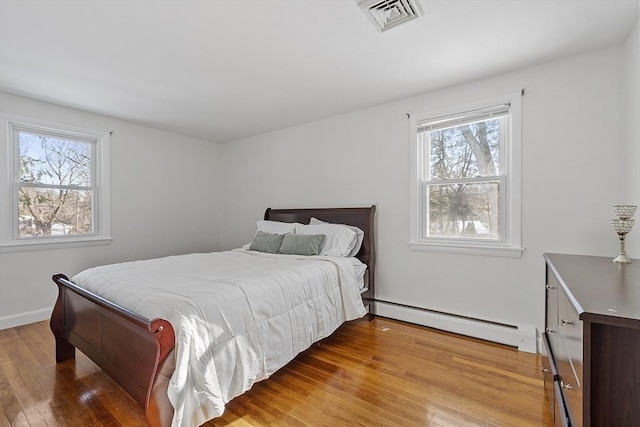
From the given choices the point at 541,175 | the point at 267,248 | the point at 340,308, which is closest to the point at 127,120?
the point at 267,248

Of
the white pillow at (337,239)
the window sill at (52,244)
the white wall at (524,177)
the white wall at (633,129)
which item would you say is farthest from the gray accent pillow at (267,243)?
the white wall at (633,129)

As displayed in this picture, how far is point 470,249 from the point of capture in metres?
2.72

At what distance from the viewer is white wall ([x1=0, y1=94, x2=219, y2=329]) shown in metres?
3.04

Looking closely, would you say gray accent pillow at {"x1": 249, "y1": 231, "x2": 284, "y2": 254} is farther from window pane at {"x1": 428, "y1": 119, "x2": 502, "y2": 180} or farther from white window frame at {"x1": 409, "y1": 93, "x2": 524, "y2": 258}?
window pane at {"x1": 428, "y1": 119, "x2": 502, "y2": 180}

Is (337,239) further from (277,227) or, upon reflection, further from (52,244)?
(52,244)

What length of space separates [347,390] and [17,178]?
12.6 ft

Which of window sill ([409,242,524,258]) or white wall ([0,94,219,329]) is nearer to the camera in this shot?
window sill ([409,242,524,258])

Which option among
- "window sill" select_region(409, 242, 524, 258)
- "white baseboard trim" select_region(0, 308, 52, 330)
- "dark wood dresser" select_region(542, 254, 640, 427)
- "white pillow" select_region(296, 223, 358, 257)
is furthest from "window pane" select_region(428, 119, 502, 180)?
"white baseboard trim" select_region(0, 308, 52, 330)

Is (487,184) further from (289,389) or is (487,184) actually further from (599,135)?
(289,389)

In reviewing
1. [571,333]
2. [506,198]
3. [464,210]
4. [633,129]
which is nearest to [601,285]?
[571,333]

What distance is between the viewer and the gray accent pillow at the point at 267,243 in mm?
3252

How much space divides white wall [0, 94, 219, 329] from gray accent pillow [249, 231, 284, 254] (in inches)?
64.7

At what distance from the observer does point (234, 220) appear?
4773mm

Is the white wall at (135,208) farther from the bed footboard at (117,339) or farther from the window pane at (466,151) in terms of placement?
the window pane at (466,151)
